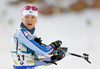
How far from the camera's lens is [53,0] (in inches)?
490

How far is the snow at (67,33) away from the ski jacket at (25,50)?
165 cm

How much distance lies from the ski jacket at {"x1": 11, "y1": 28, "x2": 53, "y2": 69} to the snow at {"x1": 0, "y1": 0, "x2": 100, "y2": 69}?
1.65 metres

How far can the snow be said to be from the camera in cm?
485

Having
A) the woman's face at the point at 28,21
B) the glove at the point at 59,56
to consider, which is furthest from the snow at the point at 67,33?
the woman's face at the point at 28,21

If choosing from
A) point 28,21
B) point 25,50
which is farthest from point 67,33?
point 25,50

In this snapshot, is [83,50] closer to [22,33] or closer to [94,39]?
[94,39]

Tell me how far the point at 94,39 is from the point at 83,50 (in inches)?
65.2

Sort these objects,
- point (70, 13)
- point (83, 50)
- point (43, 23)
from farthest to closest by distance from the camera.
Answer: point (70, 13)
point (43, 23)
point (83, 50)

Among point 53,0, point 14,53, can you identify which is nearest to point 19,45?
point 14,53

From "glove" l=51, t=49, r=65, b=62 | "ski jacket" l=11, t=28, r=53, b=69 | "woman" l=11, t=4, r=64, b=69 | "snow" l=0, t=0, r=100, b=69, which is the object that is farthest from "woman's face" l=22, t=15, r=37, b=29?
"snow" l=0, t=0, r=100, b=69

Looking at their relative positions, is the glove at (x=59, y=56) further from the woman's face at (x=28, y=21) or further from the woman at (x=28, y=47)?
the woman's face at (x=28, y=21)

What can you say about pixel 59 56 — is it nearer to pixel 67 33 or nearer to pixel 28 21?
pixel 28 21

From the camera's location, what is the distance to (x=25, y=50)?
8.69 ft

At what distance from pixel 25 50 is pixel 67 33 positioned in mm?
6134
